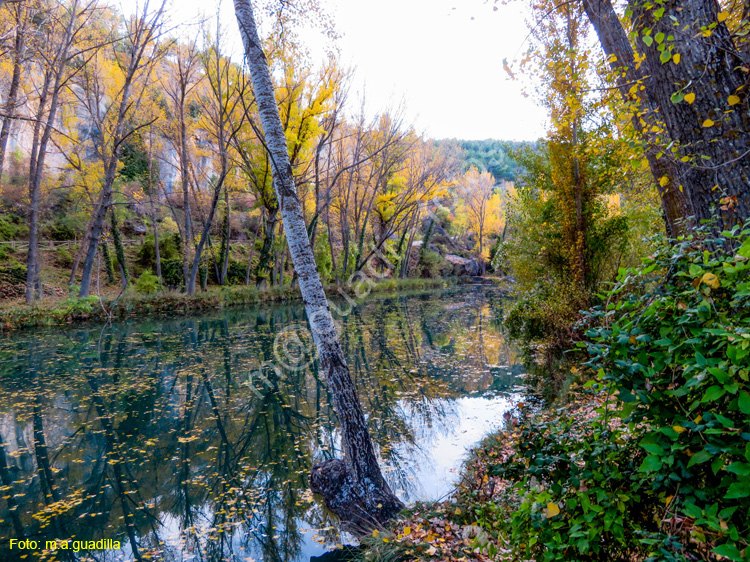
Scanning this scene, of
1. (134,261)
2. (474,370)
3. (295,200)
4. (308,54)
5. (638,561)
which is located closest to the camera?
(638,561)

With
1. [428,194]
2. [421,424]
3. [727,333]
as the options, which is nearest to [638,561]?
[727,333]

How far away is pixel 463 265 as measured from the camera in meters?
37.8

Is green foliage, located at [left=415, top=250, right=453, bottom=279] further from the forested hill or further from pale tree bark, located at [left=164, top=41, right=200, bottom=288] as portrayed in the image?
the forested hill

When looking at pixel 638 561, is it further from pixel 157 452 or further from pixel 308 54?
pixel 308 54

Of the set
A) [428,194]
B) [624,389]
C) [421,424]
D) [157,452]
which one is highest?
[428,194]

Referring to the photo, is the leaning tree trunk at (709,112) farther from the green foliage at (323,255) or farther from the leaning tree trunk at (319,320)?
the green foliage at (323,255)

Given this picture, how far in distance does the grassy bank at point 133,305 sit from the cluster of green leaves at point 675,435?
25.7 ft

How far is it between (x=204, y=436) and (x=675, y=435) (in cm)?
524

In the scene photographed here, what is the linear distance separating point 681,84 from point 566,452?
7.88 ft

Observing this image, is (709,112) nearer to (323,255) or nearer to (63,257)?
(323,255)

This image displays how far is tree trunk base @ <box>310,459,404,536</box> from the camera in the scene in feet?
10.3

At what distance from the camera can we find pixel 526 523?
197 centimetres

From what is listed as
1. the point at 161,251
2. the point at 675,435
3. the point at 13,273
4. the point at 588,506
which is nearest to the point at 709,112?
the point at 675,435

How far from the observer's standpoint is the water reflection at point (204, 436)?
132 inches
